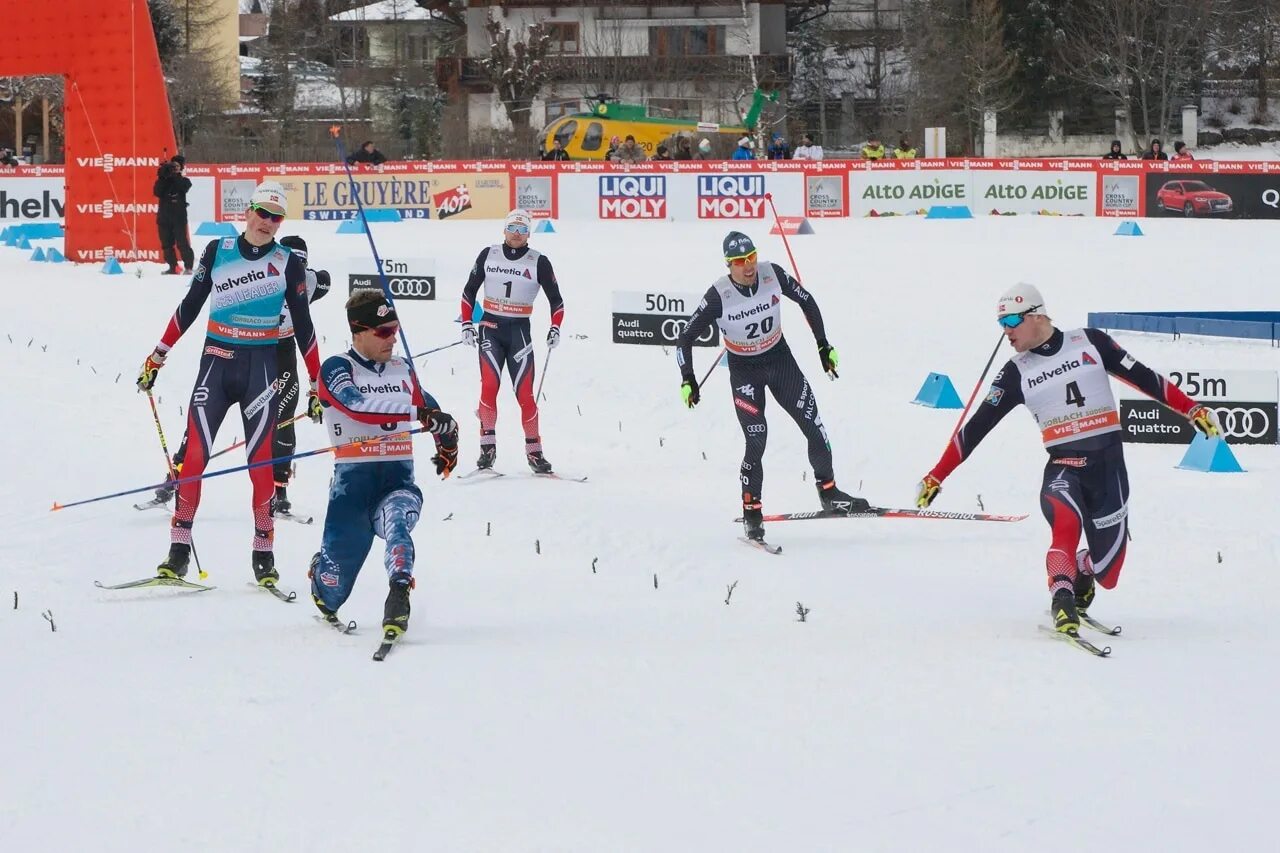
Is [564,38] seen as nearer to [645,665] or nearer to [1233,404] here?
[1233,404]

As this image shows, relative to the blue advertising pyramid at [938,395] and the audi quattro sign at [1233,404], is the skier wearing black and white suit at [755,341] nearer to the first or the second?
the audi quattro sign at [1233,404]

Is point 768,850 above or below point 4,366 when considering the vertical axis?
below

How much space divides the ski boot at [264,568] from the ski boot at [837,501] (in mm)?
3887

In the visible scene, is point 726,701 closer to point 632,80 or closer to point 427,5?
point 632,80

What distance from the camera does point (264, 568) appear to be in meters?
8.95

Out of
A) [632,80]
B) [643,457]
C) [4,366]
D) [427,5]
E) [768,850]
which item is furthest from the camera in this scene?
[427,5]

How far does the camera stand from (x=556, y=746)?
20.3 ft

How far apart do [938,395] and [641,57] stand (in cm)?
4211

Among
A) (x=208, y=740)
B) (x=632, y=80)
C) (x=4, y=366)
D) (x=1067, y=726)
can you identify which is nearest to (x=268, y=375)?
(x=208, y=740)

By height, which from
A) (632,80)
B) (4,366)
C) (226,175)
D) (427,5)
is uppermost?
(427,5)

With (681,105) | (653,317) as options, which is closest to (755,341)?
(653,317)

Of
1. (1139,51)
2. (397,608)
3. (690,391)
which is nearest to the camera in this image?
(397,608)

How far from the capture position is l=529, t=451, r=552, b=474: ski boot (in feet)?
42.3

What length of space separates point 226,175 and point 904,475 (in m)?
22.6
